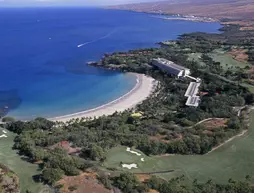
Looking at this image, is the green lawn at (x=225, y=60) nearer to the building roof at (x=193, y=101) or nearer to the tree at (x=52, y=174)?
the building roof at (x=193, y=101)

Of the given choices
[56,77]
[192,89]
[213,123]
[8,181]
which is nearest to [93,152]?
[8,181]

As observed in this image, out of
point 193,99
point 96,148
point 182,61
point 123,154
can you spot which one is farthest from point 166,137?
point 182,61

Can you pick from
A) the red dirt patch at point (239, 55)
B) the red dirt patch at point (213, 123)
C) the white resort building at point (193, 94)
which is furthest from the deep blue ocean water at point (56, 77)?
the red dirt patch at point (239, 55)

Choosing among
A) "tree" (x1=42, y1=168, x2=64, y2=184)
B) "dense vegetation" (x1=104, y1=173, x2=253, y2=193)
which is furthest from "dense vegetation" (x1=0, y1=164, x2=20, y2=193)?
"dense vegetation" (x1=104, y1=173, x2=253, y2=193)

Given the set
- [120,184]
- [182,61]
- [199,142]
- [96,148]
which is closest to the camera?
[120,184]

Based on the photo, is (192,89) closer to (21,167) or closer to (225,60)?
(225,60)

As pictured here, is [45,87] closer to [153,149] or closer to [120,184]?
[153,149]
